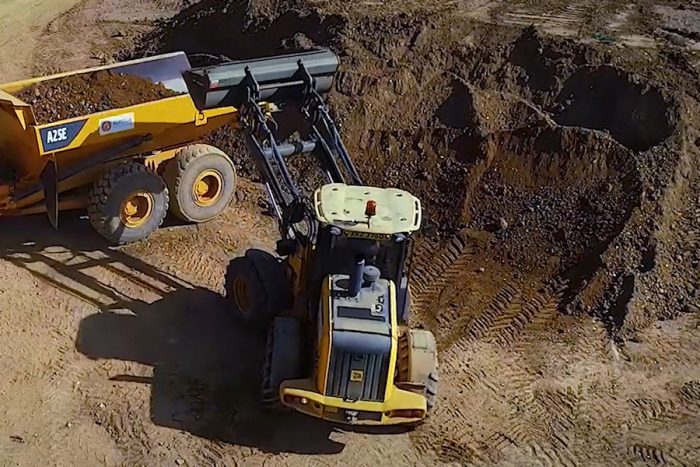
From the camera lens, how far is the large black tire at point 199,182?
1099 cm

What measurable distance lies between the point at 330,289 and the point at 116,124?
3.55m

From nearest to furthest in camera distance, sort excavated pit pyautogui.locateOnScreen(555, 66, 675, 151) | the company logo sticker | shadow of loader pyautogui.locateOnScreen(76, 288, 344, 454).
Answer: shadow of loader pyautogui.locateOnScreen(76, 288, 344, 454)
the company logo sticker
excavated pit pyautogui.locateOnScreen(555, 66, 675, 151)

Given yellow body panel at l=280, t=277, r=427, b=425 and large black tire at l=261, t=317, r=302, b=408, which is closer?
yellow body panel at l=280, t=277, r=427, b=425

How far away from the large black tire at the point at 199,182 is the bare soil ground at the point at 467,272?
0.26 metres

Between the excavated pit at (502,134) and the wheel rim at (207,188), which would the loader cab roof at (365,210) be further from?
the wheel rim at (207,188)

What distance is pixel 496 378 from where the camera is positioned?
957 centimetres

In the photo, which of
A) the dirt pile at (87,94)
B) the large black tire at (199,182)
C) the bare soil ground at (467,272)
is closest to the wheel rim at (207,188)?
the large black tire at (199,182)

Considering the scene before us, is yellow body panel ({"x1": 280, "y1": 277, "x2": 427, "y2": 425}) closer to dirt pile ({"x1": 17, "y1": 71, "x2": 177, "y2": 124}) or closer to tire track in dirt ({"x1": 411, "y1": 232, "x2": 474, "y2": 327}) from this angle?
tire track in dirt ({"x1": 411, "y1": 232, "x2": 474, "y2": 327})

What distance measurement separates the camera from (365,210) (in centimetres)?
829

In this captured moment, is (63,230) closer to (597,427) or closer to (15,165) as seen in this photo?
(15,165)

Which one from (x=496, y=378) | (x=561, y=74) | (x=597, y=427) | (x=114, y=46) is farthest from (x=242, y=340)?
(x=114, y=46)

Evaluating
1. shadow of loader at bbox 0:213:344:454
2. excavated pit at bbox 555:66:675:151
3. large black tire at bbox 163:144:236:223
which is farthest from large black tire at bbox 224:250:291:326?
excavated pit at bbox 555:66:675:151

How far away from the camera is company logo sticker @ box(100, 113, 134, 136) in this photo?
10.2m

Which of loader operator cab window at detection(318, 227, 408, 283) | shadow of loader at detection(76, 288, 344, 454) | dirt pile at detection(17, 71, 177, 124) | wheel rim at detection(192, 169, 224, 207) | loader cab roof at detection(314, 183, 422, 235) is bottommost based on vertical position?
shadow of loader at detection(76, 288, 344, 454)
